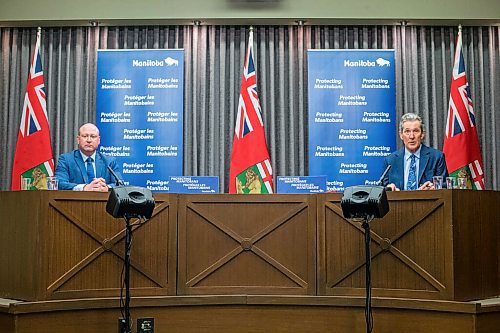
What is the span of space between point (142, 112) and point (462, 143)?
3187mm

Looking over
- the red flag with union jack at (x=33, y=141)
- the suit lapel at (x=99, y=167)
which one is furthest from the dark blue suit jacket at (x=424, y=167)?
the red flag with union jack at (x=33, y=141)

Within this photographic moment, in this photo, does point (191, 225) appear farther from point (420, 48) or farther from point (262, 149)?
point (420, 48)

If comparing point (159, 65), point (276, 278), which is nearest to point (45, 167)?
point (159, 65)

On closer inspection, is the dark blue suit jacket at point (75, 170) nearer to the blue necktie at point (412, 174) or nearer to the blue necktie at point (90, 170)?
the blue necktie at point (90, 170)

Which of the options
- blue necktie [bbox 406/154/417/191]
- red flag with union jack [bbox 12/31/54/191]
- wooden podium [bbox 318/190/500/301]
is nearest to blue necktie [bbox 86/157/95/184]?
red flag with union jack [bbox 12/31/54/191]

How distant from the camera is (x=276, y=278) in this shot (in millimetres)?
4430

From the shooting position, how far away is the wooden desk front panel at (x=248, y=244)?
14.5ft

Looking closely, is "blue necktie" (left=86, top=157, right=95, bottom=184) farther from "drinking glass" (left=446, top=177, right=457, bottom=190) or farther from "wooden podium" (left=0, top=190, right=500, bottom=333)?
"drinking glass" (left=446, top=177, right=457, bottom=190)

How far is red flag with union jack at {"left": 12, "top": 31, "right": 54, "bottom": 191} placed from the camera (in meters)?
6.65

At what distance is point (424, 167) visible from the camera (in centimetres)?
503

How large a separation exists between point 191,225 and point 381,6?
3.56m

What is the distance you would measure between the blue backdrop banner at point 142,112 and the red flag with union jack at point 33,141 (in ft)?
1.74

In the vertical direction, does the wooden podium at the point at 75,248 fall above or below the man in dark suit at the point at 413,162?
below

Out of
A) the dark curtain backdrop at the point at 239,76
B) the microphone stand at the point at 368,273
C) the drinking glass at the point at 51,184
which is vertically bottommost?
the microphone stand at the point at 368,273
